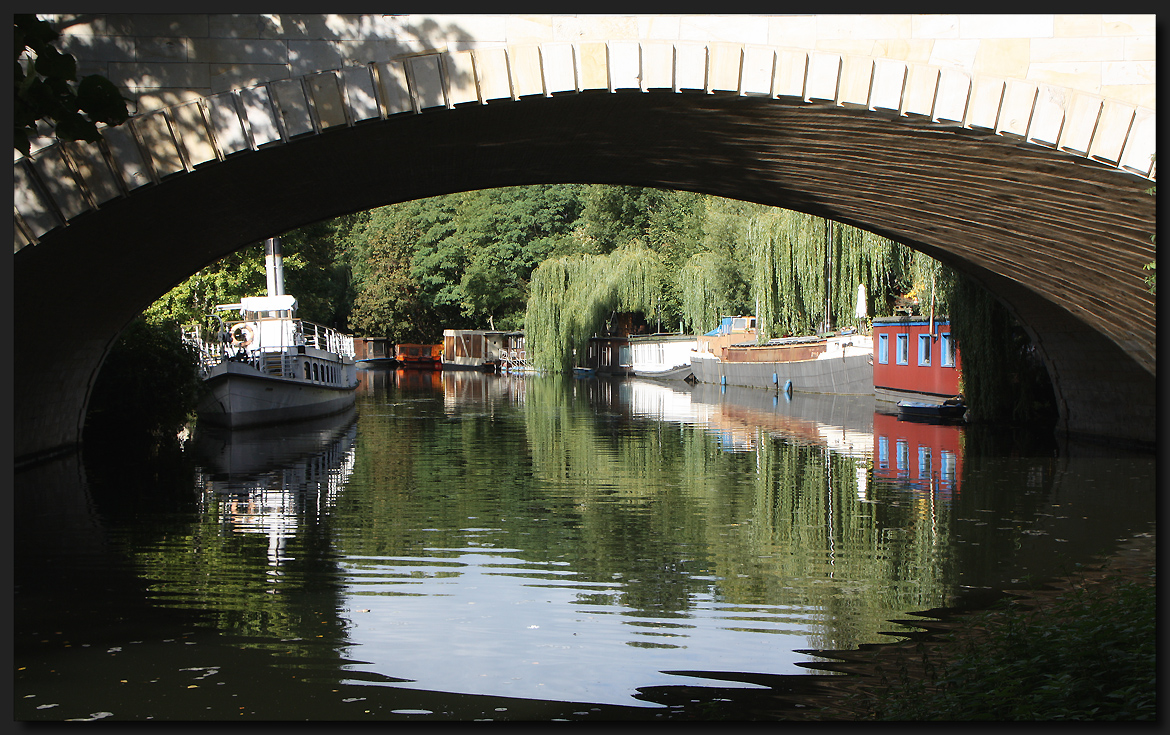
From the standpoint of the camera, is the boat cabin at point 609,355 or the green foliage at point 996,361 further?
the boat cabin at point 609,355

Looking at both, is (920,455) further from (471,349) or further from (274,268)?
(471,349)

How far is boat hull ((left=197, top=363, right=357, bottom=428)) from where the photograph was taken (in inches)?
832

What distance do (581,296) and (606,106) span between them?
1633 inches

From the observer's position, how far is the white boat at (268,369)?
21.3 m

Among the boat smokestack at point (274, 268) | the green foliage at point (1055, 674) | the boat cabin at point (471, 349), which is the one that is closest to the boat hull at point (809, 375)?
the boat smokestack at point (274, 268)

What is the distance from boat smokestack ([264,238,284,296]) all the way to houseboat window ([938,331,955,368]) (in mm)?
16349

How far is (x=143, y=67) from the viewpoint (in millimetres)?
7000

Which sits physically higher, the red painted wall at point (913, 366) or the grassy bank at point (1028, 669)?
the red painted wall at point (913, 366)

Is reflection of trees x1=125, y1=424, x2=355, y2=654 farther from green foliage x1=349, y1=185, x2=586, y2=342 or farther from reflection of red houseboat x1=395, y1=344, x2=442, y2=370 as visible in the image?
reflection of red houseboat x1=395, y1=344, x2=442, y2=370

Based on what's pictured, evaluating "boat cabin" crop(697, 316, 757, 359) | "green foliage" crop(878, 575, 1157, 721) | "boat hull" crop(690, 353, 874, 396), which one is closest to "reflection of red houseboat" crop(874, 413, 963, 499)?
"green foliage" crop(878, 575, 1157, 721)

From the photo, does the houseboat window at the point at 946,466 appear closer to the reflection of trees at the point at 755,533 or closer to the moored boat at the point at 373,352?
the reflection of trees at the point at 755,533

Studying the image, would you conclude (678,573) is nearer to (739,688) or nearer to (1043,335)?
(739,688)

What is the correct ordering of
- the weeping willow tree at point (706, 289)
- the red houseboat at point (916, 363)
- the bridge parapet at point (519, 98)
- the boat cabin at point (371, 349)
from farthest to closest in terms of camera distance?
the boat cabin at point (371, 349) < the weeping willow tree at point (706, 289) < the red houseboat at point (916, 363) < the bridge parapet at point (519, 98)

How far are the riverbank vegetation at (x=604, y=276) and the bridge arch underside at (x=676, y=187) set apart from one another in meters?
4.66
